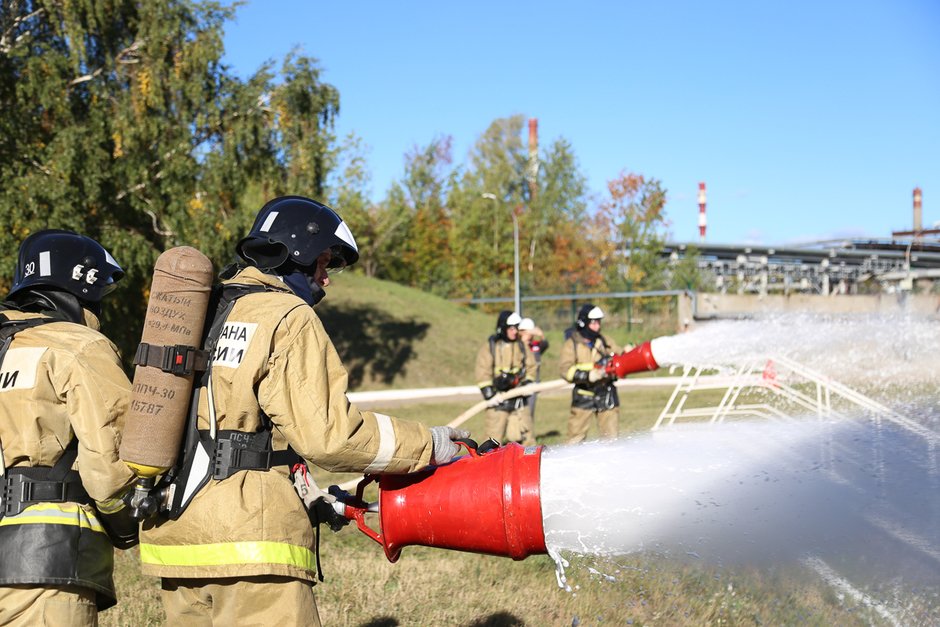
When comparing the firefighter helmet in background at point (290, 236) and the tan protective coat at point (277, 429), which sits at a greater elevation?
the firefighter helmet in background at point (290, 236)

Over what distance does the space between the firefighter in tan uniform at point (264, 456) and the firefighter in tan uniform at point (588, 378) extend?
6.59 metres

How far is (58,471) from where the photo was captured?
300 centimetres

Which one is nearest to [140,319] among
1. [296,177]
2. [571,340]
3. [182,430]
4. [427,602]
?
[296,177]

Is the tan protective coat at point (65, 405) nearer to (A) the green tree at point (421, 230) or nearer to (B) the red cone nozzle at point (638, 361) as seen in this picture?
(B) the red cone nozzle at point (638, 361)

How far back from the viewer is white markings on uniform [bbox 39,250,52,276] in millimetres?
3266

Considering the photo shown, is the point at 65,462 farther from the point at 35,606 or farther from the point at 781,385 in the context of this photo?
the point at 781,385

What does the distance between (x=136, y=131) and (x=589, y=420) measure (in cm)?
1228

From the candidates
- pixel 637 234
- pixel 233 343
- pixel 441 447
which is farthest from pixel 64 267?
pixel 637 234

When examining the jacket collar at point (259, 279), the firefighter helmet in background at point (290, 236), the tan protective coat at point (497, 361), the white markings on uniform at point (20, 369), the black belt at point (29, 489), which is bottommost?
the tan protective coat at point (497, 361)

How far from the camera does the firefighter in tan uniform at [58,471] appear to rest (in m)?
2.86

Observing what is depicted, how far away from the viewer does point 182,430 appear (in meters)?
2.70

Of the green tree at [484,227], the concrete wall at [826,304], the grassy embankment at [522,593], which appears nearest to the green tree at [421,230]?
the green tree at [484,227]

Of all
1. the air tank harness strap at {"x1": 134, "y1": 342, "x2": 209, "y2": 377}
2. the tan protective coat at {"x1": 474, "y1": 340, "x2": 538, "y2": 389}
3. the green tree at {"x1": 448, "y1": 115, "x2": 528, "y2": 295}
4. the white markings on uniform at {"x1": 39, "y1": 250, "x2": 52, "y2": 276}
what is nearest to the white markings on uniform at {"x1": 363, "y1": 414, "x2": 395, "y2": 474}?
the air tank harness strap at {"x1": 134, "y1": 342, "x2": 209, "y2": 377}

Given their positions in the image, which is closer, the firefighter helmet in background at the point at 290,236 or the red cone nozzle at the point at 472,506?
the red cone nozzle at the point at 472,506
